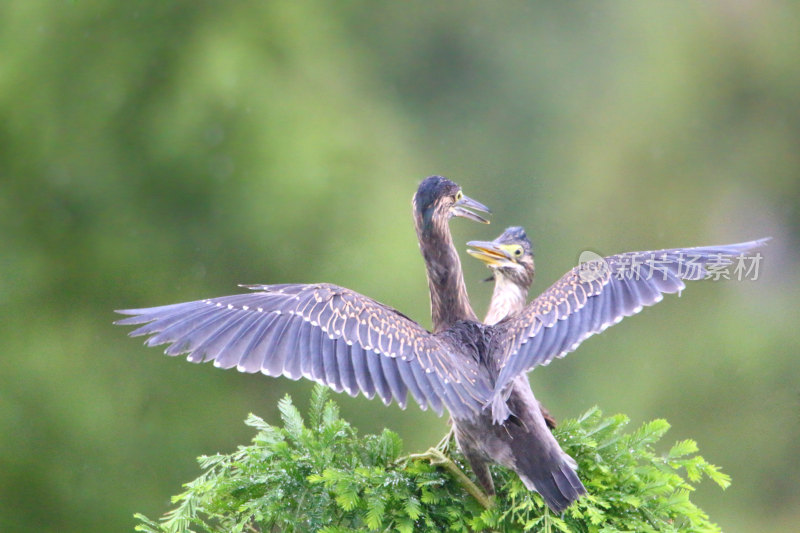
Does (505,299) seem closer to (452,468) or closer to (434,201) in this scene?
(434,201)

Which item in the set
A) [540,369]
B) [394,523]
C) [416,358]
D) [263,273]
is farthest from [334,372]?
[540,369]

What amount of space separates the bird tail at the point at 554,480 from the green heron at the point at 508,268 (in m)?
0.63

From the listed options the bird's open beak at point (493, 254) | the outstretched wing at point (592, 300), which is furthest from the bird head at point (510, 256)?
the outstretched wing at point (592, 300)

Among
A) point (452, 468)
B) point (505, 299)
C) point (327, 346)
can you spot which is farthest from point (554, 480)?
point (505, 299)

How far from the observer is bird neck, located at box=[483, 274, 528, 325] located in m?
2.78

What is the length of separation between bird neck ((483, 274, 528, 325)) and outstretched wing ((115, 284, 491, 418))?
456mm

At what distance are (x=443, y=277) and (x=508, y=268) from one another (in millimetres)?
304

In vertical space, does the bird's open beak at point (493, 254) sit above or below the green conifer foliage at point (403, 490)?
above

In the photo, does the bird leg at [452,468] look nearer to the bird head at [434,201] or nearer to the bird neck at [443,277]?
the bird neck at [443,277]

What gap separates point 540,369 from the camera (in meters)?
5.16

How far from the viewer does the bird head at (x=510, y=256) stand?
9.12 ft

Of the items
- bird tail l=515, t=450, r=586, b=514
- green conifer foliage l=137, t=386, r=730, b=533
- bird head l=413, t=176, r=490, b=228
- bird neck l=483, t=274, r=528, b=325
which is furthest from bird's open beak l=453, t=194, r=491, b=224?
bird tail l=515, t=450, r=586, b=514

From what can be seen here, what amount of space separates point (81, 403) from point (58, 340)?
1.12 ft

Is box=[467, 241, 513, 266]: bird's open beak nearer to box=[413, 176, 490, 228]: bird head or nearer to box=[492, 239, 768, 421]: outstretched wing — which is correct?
box=[413, 176, 490, 228]: bird head
